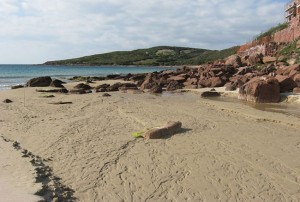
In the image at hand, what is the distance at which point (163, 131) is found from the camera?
10.0 m

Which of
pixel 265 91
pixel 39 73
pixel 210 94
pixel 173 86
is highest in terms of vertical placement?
pixel 265 91

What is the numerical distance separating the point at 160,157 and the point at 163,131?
1.93 meters

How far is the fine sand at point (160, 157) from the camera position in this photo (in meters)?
6.37

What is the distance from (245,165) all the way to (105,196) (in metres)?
3.13

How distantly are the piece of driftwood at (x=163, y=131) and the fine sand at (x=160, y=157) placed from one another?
23cm

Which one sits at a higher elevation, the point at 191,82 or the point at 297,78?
the point at 297,78

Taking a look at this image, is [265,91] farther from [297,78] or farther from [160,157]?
[160,157]

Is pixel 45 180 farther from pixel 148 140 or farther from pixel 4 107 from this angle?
pixel 4 107

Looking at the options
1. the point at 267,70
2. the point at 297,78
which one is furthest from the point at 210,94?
the point at 267,70

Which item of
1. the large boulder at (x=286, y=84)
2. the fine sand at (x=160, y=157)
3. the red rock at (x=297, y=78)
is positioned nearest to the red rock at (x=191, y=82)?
the red rock at (x=297, y=78)

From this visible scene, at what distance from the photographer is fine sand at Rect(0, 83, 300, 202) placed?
6371 millimetres

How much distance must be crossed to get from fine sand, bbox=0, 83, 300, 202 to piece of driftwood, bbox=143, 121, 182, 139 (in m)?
0.23

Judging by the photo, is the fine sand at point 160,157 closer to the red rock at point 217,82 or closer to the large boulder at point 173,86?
the red rock at point 217,82

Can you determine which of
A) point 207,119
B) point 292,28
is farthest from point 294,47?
point 207,119
